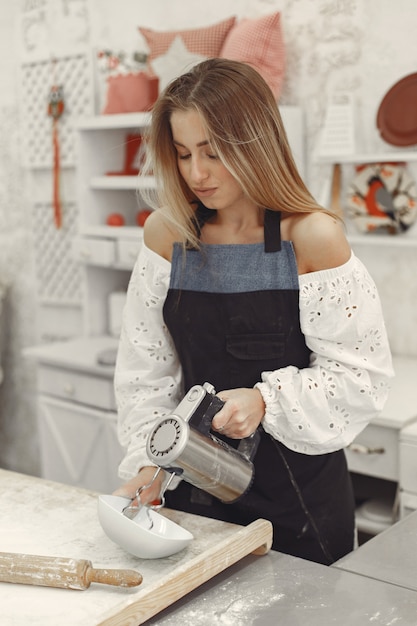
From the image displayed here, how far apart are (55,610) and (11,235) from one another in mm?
3352

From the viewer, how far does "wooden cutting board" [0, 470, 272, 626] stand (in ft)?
4.09

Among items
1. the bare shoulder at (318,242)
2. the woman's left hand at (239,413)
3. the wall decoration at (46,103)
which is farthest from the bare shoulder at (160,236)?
the wall decoration at (46,103)

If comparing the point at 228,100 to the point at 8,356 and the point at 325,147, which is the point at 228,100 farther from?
the point at 8,356

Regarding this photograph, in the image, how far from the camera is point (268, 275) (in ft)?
5.74

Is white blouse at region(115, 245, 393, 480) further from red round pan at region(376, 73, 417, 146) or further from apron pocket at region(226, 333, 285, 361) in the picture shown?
red round pan at region(376, 73, 417, 146)

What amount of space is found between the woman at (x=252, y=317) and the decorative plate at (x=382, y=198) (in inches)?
52.1

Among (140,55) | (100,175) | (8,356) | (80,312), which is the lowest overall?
(8,356)

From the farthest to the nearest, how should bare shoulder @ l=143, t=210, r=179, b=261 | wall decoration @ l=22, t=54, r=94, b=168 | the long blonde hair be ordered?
wall decoration @ l=22, t=54, r=94, b=168, bare shoulder @ l=143, t=210, r=179, b=261, the long blonde hair

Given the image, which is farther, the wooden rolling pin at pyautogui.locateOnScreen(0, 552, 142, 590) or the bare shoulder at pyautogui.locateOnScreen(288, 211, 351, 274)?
the bare shoulder at pyautogui.locateOnScreen(288, 211, 351, 274)

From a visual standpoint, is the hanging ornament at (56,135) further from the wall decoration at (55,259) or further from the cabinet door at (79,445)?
the cabinet door at (79,445)

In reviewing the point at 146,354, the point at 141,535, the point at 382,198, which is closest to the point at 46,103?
the point at 382,198

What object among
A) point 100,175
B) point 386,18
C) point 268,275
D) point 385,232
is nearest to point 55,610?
Result: point 268,275

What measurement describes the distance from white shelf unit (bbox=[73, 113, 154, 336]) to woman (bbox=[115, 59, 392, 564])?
5.45 ft

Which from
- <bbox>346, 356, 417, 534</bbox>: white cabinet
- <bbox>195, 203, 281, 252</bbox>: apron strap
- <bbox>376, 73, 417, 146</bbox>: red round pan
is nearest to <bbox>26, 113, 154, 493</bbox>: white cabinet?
<bbox>376, 73, 417, 146</bbox>: red round pan
